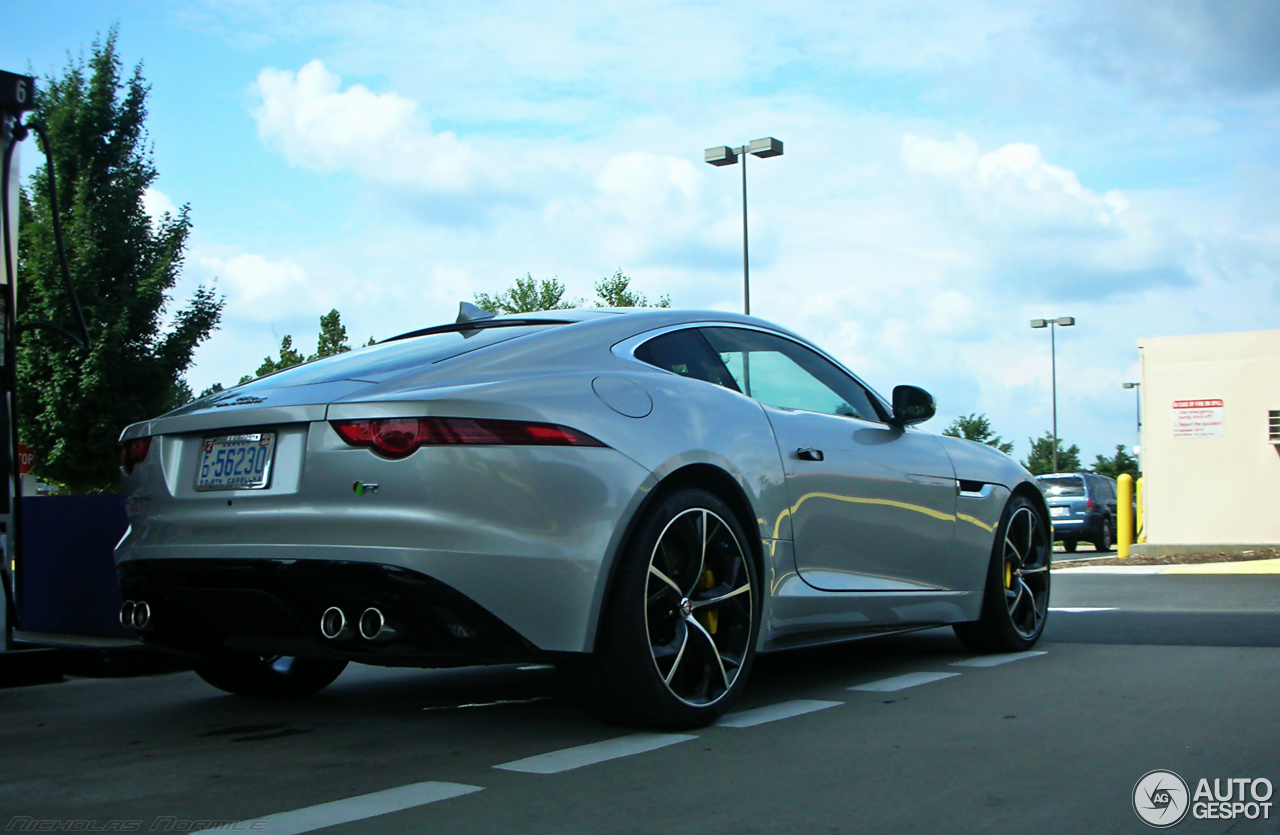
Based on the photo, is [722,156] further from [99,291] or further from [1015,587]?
[1015,587]

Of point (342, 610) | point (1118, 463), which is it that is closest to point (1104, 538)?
point (342, 610)

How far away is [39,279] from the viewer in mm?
25578

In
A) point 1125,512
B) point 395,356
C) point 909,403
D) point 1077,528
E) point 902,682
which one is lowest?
point 1077,528

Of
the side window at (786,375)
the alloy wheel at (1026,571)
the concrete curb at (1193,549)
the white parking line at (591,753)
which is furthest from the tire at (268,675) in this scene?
the concrete curb at (1193,549)

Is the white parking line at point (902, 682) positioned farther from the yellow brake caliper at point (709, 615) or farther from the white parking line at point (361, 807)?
the white parking line at point (361, 807)

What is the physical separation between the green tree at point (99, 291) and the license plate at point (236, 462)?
22.2 meters

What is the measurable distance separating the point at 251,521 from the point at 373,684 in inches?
80.4

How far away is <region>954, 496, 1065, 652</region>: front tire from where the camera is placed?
6348mm

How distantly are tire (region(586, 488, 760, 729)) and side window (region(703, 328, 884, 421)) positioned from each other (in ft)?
2.42

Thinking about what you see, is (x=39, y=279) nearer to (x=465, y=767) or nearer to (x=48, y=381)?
(x=48, y=381)

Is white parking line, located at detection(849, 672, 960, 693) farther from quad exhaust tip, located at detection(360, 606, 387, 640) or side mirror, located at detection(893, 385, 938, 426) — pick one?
quad exhaust tip, located at detection(360, 606, 387, 640)

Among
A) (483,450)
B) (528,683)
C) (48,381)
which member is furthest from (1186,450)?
(48,381)

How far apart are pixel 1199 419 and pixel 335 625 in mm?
17627

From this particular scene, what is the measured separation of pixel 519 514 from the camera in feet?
12.7
